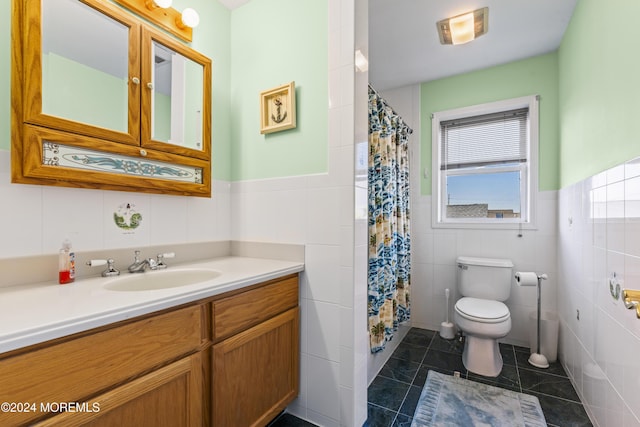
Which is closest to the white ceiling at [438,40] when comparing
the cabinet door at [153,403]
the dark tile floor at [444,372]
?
the cabinet door at [153,403]

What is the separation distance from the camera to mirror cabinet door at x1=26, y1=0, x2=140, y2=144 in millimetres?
1060

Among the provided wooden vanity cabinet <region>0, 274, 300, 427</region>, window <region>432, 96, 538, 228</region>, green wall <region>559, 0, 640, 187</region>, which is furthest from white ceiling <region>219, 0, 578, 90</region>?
wooden vanity cabinet <region>0, 274, 300, 427</region>

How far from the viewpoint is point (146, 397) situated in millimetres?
844

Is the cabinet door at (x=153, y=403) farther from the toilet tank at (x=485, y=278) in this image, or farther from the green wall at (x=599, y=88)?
the toilet tank at (x=485, y=278)

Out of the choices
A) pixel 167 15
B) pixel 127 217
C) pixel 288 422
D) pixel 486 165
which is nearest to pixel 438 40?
pixel 486 165

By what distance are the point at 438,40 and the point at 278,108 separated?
4.66 feet

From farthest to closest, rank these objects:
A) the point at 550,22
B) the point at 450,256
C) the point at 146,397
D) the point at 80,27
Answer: the point at 450,256 < the point at 550,22 < the point at 80,27 < the point at 146,397

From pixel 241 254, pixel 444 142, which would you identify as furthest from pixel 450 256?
pixel 241 254

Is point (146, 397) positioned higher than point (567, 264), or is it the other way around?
point (567, 264)

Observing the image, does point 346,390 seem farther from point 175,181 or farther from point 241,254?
point 175,181

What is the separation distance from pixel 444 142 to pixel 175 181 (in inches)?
94.3

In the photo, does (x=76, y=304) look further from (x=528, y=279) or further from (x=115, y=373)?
(x=528, y=279)

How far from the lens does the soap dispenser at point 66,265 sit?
1.07 metres

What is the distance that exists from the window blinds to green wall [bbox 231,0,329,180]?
5.72ft
